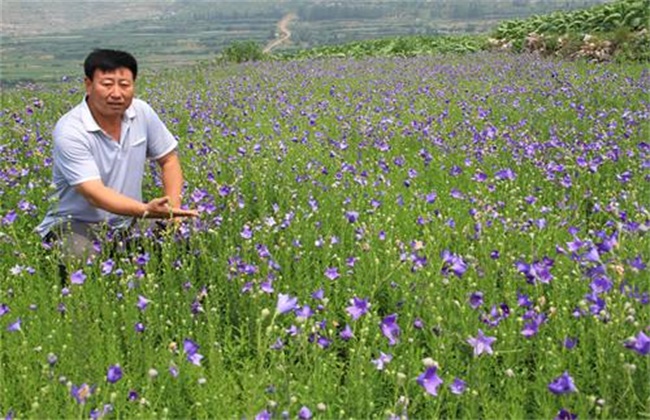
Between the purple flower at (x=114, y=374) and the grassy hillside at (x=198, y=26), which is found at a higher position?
the purple flower at (x=114, y=374)

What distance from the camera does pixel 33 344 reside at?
10.3ft

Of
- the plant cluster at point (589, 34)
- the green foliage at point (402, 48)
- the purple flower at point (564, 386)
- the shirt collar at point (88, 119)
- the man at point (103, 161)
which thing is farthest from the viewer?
the green foliage at point (402, 48)

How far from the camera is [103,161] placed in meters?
4.32

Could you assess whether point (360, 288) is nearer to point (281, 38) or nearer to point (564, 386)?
point (564, 386)

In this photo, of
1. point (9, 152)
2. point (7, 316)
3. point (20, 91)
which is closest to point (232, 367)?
point (7, 316)

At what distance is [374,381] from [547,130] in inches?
180

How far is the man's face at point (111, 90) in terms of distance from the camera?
4.11 m

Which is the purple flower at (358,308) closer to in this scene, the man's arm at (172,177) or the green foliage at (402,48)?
the man's arm at (172,177)

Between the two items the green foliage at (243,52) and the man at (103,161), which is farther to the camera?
the green foliage at (243,52)

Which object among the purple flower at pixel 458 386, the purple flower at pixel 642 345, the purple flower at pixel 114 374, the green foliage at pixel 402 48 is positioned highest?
the purple flower at pixel 642 345

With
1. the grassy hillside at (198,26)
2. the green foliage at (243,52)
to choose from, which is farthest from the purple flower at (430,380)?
the grassy hillside at (198,26)

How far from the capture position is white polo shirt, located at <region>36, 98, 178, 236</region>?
4.05m

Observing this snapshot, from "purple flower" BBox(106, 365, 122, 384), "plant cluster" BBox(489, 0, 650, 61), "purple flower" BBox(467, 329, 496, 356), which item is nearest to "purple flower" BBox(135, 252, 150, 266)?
"purple flower" BBox(106, 365, 122, 384)

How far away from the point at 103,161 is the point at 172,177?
0.51 meters
